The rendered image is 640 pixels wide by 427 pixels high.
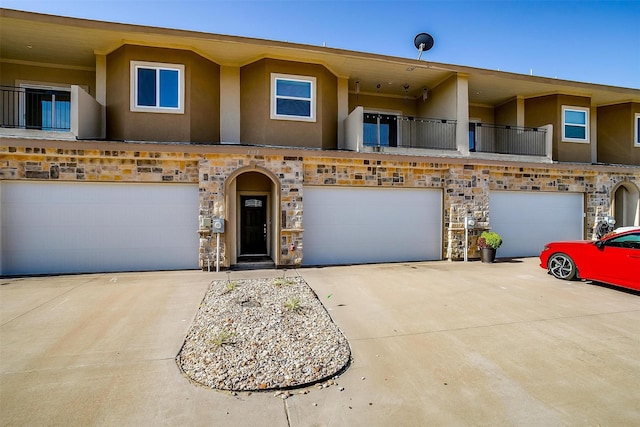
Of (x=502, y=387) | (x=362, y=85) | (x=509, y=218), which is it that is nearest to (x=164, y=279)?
(x=502, y=387)

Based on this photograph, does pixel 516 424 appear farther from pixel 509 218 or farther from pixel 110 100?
pixel 110 100

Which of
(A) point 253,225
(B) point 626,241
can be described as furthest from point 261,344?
(A) point 253,225

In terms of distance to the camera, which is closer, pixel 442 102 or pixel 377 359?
pixel 377 359

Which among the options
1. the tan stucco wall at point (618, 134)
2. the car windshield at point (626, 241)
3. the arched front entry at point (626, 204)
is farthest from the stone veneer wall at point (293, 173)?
the car windshield at point (626, 241)

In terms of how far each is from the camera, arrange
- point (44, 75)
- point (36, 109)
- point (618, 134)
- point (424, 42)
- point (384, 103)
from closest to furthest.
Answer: point (36, 109) → point (44, 75) → point (424, 42) → point (384, 103) → point (618, 134)

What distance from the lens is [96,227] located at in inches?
330

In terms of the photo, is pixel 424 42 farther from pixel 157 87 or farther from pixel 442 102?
pixel 157 87

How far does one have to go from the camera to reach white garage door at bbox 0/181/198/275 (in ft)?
26.5

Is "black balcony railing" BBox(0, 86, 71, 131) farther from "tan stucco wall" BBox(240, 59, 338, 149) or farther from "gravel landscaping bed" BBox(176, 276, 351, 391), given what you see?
"gravel landscaping bed" BBox(176, 276, 351, 391)

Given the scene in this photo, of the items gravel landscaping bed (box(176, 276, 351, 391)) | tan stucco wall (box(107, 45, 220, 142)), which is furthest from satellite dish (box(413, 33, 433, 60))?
gravel landscaping bed (box(176, 276, 351, 391))

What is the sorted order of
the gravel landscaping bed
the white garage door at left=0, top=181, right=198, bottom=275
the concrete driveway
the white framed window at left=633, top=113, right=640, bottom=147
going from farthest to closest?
the white framed window at left=633, top=113, right=640, bottom=147
the white garage door at left=0, top=181, right=198, bottom=275
the gravel landscaping bed
the concrete driveway

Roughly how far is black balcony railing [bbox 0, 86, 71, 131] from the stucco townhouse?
0.17 feet

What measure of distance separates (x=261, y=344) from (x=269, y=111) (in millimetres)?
7462

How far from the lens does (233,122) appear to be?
10242 millimetres
